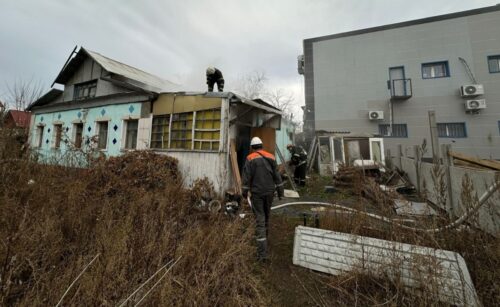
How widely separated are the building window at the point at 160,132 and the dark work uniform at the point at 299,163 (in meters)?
5.15

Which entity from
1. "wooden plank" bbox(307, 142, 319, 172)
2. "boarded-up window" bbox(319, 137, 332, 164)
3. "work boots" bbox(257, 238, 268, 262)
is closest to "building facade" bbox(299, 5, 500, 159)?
"wooden plank" bbox(307, 142, 319, 172)

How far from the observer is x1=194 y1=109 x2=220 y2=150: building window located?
6574 millimetres

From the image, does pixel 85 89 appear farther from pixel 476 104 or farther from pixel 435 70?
pixel 476 104

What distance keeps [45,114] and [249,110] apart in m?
13.3

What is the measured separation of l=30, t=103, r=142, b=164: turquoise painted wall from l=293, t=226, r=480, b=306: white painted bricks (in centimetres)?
824

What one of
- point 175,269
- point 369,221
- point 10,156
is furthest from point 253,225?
point 10,156

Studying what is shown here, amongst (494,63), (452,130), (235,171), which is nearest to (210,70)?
(235,171)

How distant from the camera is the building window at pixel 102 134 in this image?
9.30m

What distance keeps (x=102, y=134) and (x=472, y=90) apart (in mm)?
21593

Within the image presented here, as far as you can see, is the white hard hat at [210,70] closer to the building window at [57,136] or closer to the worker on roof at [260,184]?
the worker on roof at [260,184]

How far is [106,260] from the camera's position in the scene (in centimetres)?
214

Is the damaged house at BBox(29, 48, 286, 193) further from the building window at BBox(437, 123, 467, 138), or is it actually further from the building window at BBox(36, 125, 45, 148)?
the building window at BBox(437, 123, 467, 138)

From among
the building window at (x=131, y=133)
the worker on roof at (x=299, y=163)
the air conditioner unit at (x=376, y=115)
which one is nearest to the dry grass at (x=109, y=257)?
the building window at (x=131, y=133)

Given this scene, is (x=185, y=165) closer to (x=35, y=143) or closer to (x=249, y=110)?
(x=249, y=110)
